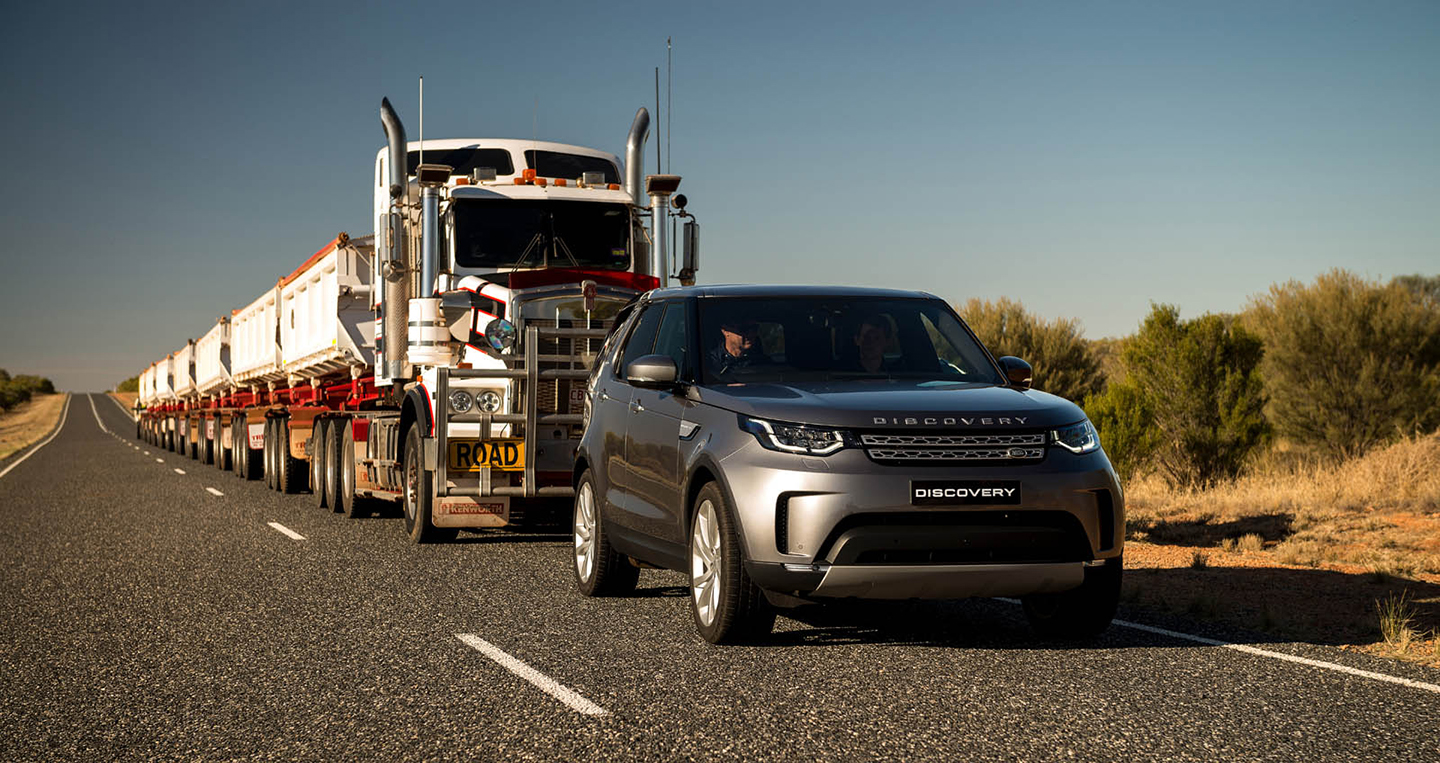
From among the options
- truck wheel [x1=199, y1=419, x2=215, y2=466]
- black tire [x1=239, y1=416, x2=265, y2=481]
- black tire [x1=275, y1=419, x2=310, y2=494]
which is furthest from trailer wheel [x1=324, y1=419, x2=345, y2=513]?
truck wheel [x1=199, y1=419, x2=215, y2=466]

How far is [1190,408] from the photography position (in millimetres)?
23750

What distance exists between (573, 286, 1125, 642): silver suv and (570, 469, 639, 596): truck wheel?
626 mm

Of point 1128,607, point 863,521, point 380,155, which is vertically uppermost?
point 380,155

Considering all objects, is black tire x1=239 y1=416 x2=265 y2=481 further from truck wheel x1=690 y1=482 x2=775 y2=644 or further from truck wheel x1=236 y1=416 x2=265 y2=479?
truck wheel x1=690 y1=482 x2=775 y2=644

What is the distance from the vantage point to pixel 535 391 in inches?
476

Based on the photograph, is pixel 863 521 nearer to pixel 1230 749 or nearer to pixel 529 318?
pixel 1230 749

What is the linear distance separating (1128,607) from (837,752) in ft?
14.4

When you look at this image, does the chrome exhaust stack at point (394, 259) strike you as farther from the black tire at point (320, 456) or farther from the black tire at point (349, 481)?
the black tire at point (320, 456)

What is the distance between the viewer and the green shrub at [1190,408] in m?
23.4

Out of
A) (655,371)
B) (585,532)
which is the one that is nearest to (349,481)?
(585,532)

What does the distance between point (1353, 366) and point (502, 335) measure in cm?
2118

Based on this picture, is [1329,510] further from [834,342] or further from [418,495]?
[834,342]

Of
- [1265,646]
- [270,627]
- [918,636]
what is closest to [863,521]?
[918,636]

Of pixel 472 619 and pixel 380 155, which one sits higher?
pixel 380 155
